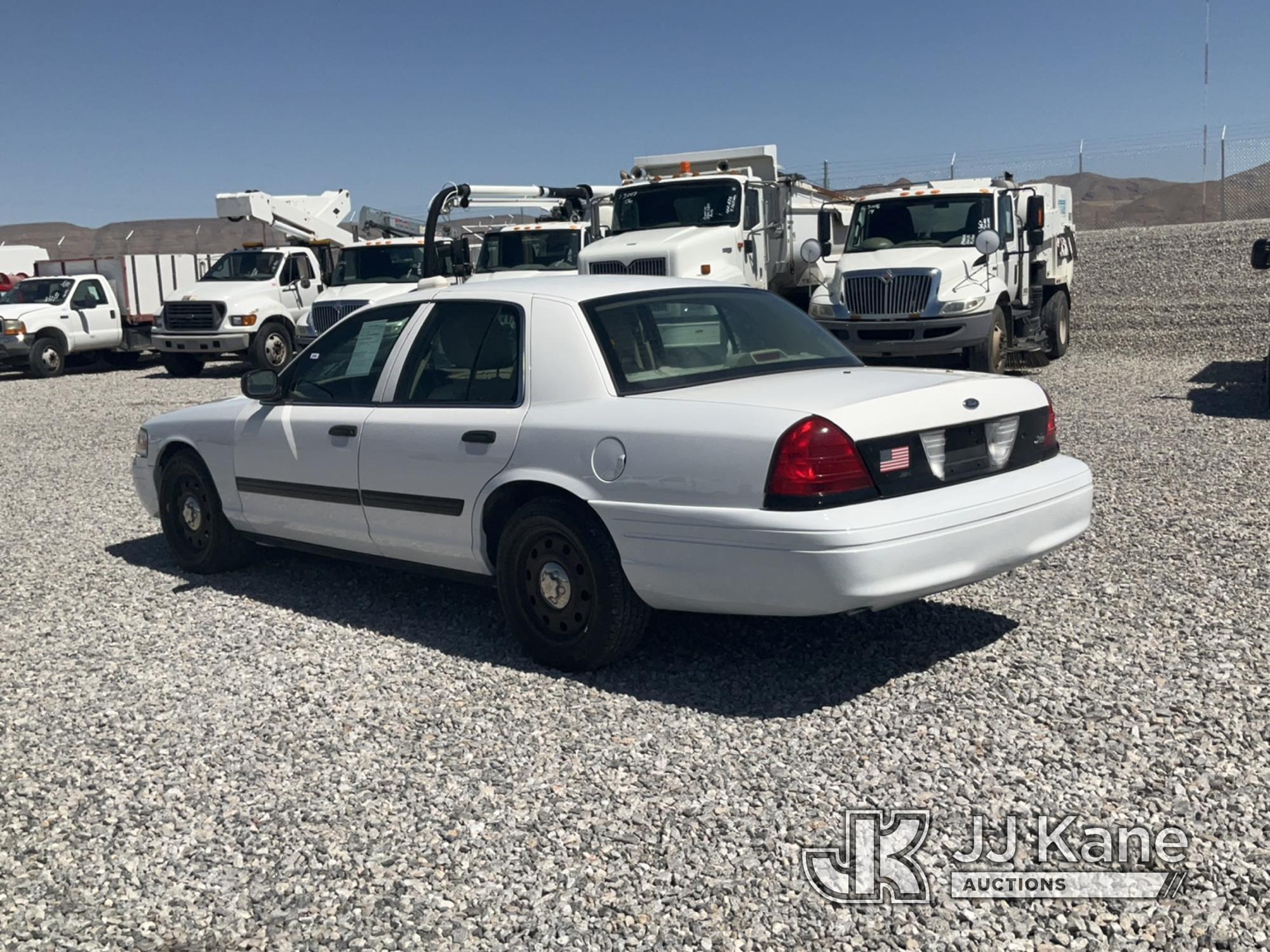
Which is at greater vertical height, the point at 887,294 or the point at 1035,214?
the point at 1035,214

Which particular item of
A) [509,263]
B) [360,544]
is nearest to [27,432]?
[509,263]

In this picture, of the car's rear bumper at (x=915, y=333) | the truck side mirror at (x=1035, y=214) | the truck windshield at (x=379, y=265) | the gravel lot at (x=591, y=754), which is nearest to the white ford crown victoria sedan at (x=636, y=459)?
the gravel lot at (x=591, y=754)

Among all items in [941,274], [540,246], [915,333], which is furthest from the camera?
[540,246]

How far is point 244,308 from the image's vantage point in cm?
2230

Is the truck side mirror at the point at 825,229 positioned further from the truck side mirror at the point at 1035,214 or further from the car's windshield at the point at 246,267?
the car's windshield at the point at 246,267

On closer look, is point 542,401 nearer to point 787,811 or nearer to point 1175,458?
point 787,811

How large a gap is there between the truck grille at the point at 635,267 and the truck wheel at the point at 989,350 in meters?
3.94

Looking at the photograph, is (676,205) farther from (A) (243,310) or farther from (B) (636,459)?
(B) (636,459)

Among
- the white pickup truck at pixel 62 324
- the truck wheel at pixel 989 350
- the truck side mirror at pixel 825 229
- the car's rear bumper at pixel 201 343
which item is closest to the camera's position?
the truck wheel at pixel 989 350

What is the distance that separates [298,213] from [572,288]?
2335 cm

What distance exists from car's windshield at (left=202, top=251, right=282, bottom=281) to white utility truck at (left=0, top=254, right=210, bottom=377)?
3.21ft

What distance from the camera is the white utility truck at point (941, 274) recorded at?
15031 millimetres

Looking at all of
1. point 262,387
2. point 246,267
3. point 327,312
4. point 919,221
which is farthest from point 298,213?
point 262,387

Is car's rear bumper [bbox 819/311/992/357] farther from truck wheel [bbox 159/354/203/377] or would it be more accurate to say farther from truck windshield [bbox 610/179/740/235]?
truck wheel [bbox 159/354/203/377]
